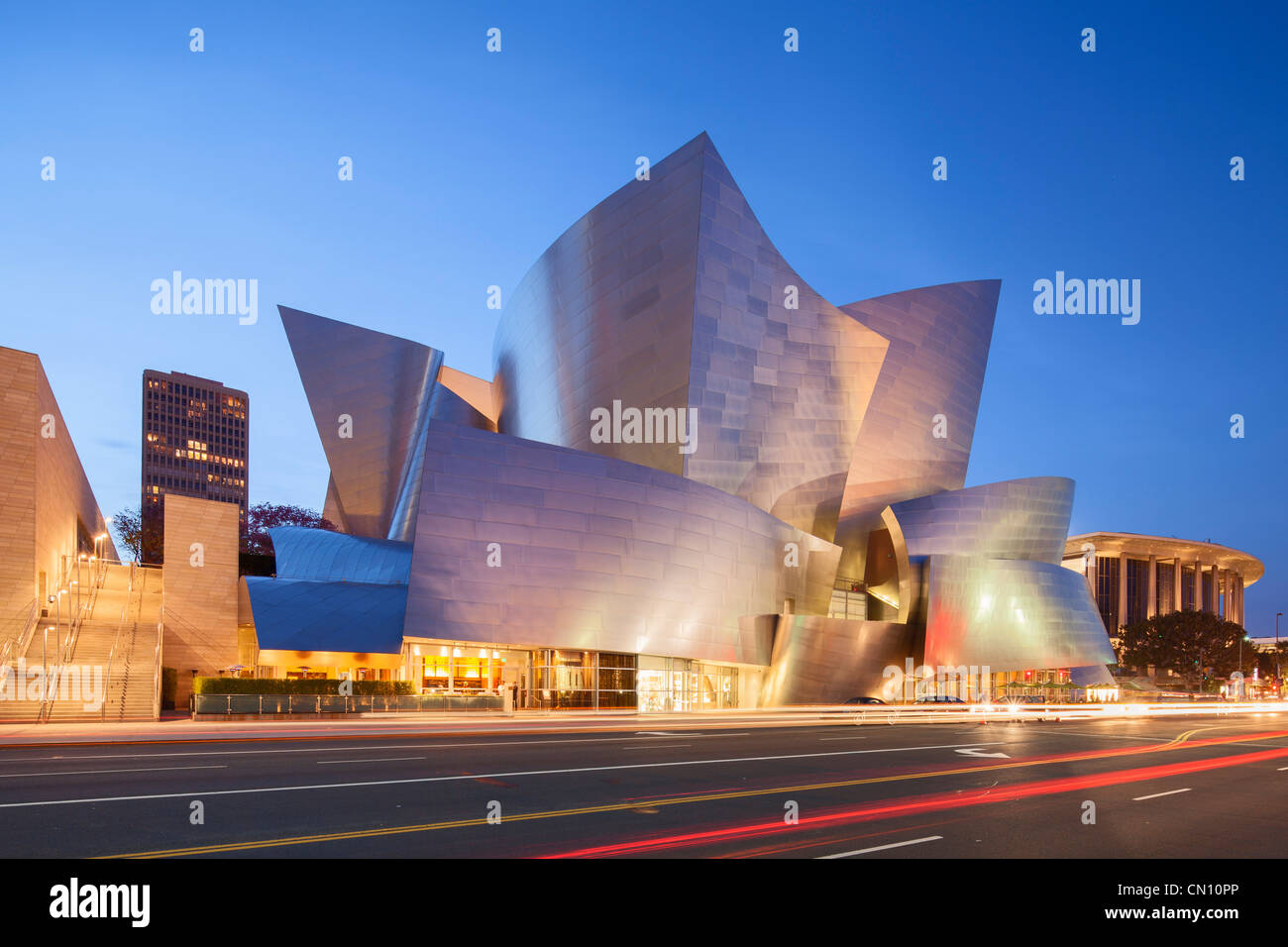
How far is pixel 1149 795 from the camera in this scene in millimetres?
13133

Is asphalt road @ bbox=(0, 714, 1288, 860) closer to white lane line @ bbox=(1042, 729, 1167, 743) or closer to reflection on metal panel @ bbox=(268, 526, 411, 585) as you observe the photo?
white lane line @ bbox=(1042, 729, 1167, 743)

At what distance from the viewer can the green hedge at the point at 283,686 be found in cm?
2887

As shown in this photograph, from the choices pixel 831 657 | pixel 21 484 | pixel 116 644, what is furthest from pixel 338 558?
pixel 831 657

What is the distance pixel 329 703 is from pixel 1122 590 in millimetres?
117798

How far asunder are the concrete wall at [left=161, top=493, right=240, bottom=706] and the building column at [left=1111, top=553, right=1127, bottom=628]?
113m

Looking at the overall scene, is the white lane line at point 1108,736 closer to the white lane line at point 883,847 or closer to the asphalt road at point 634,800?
the asphalt road at point 634,800

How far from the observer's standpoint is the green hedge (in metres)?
28.9

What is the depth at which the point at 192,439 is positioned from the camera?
A: 176625 mm

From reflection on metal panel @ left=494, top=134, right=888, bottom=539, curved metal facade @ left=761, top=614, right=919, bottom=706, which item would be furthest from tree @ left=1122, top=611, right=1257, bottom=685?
reflection on metal panel @ left=494, top=134, right=888, bottom=539

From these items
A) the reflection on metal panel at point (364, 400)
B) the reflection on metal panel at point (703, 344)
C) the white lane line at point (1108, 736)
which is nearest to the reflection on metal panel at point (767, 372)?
the reflection on metal panel at point (703, 344)

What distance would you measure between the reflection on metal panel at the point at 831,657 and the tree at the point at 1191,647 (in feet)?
174
